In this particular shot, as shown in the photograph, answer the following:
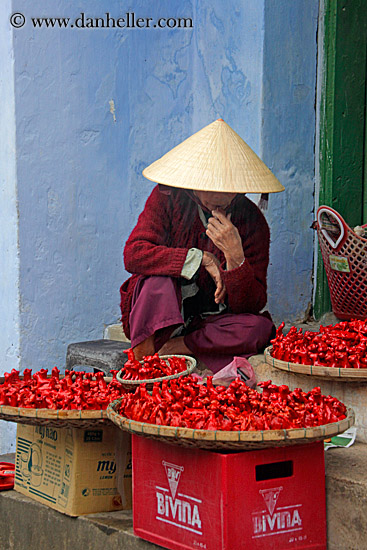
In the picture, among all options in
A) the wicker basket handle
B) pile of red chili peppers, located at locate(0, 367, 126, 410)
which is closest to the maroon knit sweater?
the wicker basket handle

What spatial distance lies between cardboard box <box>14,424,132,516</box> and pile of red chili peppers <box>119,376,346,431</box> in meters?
0.28

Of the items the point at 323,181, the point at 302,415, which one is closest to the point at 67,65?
the point at 323,181

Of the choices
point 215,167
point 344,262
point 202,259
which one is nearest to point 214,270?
point 202,259

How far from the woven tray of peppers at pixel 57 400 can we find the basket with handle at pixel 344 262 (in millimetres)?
1222

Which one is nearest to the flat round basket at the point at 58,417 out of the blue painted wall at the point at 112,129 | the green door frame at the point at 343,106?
the blue painted wall at the point at 112,129

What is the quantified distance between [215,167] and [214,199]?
190 millimetres

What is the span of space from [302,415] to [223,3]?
8.63ft

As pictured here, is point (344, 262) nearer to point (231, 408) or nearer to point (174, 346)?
point (174, 346)

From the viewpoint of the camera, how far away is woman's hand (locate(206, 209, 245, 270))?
11.0ft

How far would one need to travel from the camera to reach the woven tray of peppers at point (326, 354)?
107 inches

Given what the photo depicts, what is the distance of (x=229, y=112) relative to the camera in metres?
4.14

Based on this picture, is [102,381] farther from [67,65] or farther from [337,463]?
[67,65]

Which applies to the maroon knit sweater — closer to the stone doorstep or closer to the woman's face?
the woman's face

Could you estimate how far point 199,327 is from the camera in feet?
11.6
